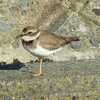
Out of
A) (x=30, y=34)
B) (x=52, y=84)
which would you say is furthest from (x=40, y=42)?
(x=52, y=84)

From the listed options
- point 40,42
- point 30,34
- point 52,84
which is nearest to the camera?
point 52,84

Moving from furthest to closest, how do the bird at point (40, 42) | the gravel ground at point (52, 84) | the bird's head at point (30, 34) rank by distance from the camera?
the bird's head at point (30, 34) < the bird at point (40, 42) < the gravel ground at point (52, 84)

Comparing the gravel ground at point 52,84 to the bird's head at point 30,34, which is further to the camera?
the bird's head at point 30,34

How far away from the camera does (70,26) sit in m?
14.0

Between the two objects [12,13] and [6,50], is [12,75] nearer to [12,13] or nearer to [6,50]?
[6,50]

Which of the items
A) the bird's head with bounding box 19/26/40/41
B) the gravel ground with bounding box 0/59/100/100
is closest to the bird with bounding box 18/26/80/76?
the bird's head with bounding box 19/26/40/41

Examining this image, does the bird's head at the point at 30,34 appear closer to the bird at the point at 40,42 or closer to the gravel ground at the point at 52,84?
the bird at the point at 40,42

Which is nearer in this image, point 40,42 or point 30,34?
point 40,42

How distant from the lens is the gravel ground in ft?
26.9

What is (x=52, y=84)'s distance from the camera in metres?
8.44

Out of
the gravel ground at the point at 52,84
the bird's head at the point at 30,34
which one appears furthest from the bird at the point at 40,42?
the gravel ground at the point at 52,84

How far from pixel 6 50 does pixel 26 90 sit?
15.1ft

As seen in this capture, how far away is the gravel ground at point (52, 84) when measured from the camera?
323 inches

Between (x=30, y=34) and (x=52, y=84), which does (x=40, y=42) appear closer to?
(x=30, y=34)
